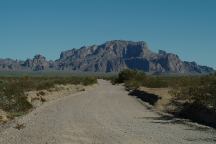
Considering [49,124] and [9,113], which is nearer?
[49,124]

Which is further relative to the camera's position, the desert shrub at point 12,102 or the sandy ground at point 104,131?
the desert shrub at point 12,102

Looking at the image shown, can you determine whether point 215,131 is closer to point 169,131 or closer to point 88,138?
point 169,131

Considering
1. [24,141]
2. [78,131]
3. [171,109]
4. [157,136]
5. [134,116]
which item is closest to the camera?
[24,141]

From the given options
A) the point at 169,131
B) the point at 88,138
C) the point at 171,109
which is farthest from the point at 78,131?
the point at 171,109

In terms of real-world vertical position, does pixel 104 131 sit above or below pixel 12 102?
below

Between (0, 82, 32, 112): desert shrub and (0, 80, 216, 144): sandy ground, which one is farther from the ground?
(0, 82, 32, 112): desert shrub

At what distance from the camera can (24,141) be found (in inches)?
781

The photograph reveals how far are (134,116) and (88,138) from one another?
11.4 metres

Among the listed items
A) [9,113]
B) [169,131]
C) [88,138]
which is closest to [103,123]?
[169,131]

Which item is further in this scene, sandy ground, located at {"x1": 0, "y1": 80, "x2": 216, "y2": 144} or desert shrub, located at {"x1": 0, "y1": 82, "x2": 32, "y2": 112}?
desert shrub, located at {"x1": 0, "y1": 82, "x2": 32, "y2": 112}

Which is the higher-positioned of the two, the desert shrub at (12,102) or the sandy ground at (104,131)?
the desert shrub at (12,102)

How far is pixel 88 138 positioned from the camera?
67.6ft

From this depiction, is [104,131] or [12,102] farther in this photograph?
[12,102]

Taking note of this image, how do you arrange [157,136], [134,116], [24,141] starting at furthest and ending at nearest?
[134,116] < [157,136] < [24,141]
